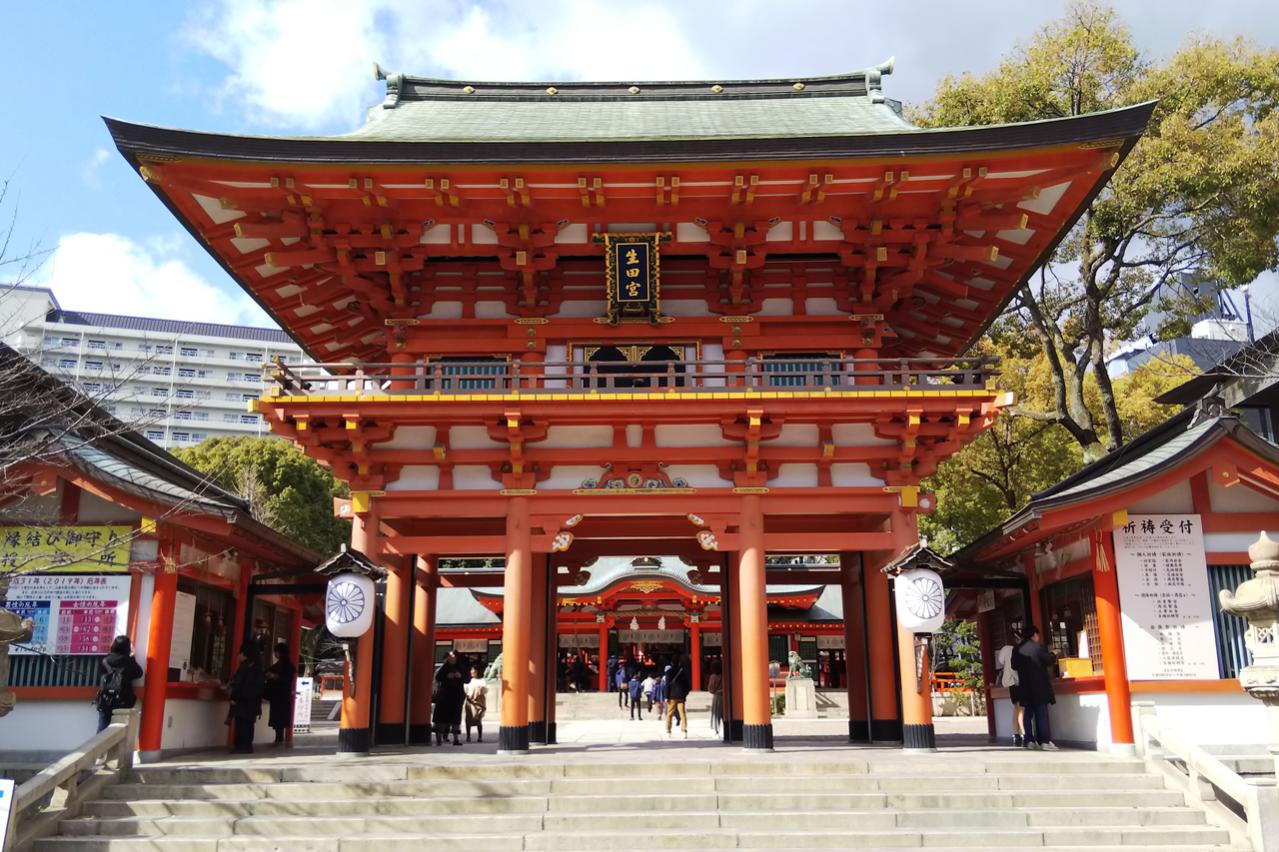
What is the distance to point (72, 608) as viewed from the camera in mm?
13008

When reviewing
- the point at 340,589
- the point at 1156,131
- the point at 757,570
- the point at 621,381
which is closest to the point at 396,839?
the point at 340,589

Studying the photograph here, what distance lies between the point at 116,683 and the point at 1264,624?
12.9 meters

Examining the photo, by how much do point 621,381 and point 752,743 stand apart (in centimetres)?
572

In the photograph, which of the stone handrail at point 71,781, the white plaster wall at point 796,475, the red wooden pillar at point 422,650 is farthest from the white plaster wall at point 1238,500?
the stone handrail at point 71,781

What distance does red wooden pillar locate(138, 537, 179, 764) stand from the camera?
1273cm

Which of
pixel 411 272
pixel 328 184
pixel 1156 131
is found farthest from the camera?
pixel 1156 131

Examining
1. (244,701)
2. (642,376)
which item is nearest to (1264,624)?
(642,376)

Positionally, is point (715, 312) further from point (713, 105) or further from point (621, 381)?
point (713, 105)

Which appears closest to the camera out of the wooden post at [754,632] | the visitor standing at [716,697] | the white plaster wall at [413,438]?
the wooden post at [754,632]

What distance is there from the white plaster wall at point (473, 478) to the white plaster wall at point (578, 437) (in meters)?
0.93

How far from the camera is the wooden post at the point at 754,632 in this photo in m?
13.2

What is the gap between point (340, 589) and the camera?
13070 millimetres

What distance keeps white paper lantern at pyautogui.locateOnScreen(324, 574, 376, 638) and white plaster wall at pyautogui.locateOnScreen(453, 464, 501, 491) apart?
2055 millimetres

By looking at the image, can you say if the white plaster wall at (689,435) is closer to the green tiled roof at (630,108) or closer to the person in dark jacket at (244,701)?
the green tiled roof at (630,108)
